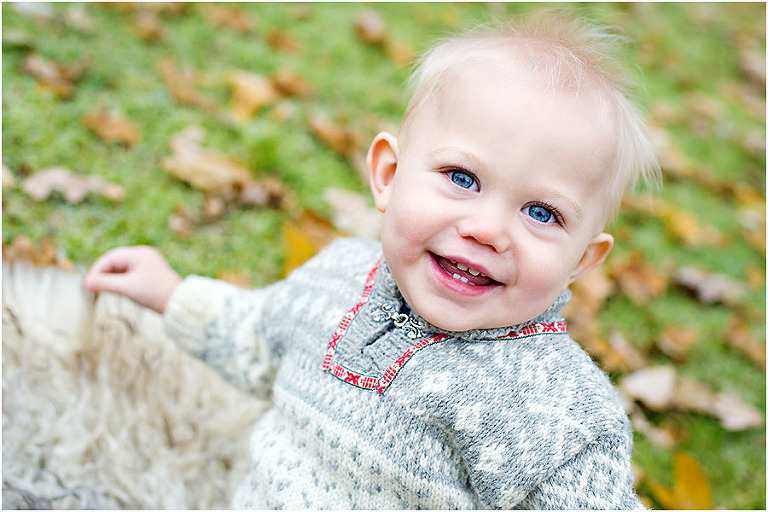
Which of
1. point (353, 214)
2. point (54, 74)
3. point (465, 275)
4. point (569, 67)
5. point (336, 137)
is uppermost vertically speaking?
point (569, 67)

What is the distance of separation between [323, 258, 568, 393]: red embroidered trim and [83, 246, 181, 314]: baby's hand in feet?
1.62

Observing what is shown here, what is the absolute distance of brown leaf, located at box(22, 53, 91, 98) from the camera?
7.49 feet

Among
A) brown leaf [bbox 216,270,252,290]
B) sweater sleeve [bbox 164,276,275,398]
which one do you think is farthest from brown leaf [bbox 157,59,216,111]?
sweater sleeve [bbox 164,276,275,398]

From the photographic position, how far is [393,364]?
1229 mm

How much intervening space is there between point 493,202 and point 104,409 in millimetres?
968

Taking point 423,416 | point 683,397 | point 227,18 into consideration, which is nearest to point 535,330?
point 423,416

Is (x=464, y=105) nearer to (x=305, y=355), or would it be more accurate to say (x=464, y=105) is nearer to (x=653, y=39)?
(x=305, y=355)

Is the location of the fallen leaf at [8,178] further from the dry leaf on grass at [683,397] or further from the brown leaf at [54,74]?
the dry leaf on grass at [683,397]

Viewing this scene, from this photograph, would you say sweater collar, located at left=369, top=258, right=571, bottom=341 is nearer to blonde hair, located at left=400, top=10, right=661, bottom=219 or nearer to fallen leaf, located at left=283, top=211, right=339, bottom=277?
blonde hair, located at left=400, top=10, right=661, bottom=219

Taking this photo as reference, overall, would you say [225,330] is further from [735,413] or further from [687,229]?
[687,229]

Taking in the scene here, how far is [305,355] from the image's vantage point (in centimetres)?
136

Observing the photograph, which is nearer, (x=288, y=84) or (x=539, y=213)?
(x=539, y=213)

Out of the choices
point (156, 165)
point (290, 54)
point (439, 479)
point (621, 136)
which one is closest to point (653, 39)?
point (290, 54)

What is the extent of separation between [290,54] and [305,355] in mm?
1948
